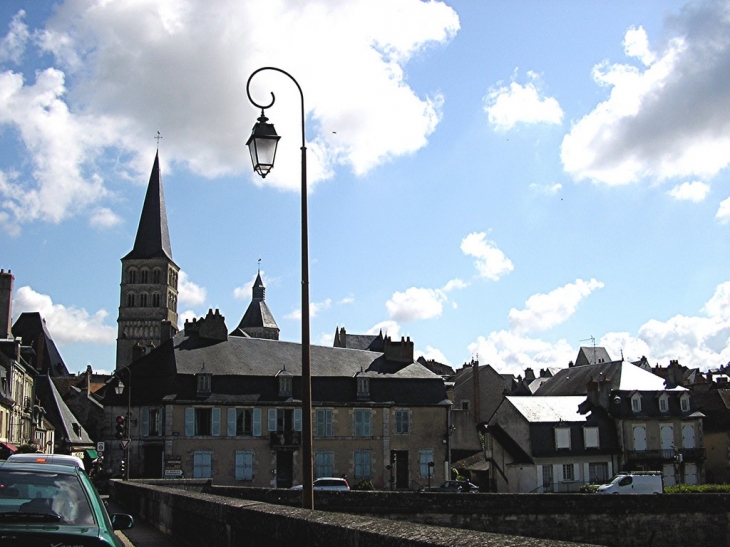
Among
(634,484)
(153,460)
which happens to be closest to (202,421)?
(153,460)

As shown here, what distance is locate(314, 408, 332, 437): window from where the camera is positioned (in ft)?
137

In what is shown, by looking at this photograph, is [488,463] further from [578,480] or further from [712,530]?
[712,530]

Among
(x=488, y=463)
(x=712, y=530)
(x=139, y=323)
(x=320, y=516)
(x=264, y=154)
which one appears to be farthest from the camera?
(x=139, y=323)

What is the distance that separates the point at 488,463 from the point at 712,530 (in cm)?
2021

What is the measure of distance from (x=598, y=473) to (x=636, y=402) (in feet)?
15.5

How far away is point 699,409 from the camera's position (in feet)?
156

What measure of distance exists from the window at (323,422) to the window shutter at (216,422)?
4980 mm

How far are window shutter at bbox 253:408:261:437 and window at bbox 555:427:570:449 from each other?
15.2 metres

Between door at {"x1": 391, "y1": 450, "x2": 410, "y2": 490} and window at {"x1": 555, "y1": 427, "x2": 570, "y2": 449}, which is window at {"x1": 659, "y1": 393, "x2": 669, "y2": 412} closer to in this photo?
window at {"x1": 555, "y1": 427, "x2": 570, "y2": 449}

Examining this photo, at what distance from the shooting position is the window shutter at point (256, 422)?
40.6 m

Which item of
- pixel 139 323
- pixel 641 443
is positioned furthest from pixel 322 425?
pixel 139 323

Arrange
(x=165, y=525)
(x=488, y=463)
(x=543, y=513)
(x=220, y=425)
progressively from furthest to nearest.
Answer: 1. (x=488, y=463)
2. (x=220, y=425)
3. (x=543, y=513)
4. (x=165, y=525)

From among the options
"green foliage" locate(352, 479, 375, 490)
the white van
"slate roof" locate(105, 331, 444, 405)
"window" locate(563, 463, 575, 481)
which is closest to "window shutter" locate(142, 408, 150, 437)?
"slate roof" locate(105, 331, 444, 405)

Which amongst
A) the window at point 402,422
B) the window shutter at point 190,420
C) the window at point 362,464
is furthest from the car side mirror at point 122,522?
the window at point 402,422
